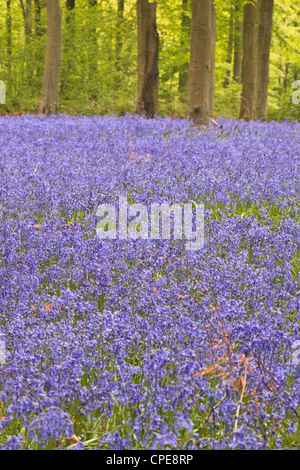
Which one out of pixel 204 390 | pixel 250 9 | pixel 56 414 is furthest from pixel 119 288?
pixel 250 9

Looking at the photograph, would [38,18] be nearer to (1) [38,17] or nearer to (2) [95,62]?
(1) [38,17]

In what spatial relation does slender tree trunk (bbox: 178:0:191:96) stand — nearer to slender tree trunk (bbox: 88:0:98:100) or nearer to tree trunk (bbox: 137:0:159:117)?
slender tree trunk (bbox: 88:0:98:100)

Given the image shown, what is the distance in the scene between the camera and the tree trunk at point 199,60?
37.0 feet

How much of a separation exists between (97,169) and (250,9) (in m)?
13.3

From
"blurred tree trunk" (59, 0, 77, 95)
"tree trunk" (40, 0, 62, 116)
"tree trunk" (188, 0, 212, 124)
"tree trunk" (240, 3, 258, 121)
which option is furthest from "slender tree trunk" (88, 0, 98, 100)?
"tree trunk" (188, 0, 212, 124)

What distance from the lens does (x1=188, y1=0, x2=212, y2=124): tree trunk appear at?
11.3m

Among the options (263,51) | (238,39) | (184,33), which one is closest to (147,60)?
(263,51)

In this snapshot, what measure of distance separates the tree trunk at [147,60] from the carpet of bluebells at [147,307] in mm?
6537

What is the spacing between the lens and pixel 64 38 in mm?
22766

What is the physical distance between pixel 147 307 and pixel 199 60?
9162mm

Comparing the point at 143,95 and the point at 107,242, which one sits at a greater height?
the point at 143,95

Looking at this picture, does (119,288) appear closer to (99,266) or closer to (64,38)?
(99,266)

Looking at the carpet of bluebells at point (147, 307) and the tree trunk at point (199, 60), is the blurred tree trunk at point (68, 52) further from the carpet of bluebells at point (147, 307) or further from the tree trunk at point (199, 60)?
the carpet of bluebells at point (147, 307)
